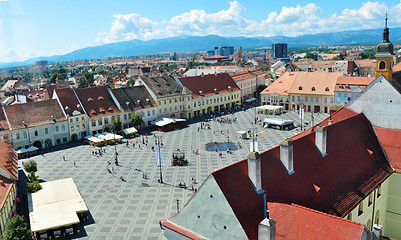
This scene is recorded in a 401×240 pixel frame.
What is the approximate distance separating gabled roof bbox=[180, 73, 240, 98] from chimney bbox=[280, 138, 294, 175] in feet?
226

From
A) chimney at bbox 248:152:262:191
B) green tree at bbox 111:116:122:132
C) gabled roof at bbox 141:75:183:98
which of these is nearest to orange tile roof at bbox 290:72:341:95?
gabled roof at bbox 141:75:183:98

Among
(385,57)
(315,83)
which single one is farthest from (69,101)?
(315,83)

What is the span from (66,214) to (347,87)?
71978 millimetres

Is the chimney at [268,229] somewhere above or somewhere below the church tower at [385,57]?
below

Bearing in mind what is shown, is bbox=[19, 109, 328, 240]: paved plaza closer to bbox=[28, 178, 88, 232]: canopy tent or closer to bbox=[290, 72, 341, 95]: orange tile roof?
bbox=[28, 178, 88, 232]: canopy tent

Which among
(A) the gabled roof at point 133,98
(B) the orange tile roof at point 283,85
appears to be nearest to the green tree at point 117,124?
(A) the gabled roof at point 133,98

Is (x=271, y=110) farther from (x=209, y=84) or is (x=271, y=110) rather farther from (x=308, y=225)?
(x=308, y=225)

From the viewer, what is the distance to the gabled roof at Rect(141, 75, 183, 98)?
86500 millimetres

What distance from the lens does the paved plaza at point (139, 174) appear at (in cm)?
3591

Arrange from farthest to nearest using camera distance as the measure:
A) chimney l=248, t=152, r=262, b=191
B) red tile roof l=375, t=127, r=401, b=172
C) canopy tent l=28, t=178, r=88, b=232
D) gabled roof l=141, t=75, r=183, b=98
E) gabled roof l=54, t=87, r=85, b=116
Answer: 1. gabled roof l=141, t=75, r=183, b=98
2. gabled roof l=54, t=87, r=85, b=116
3. canopy tent l=28, t=178, r=88, b=232
4. red tile roof l=375, t=127, r=401, b=172
5. chimney l=248, t=152, r=262, b=191

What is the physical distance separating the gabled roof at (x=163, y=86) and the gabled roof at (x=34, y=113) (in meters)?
23.9

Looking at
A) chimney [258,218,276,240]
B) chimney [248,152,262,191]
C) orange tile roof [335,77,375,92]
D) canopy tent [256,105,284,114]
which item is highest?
orange tile roof [335,77,375,92]

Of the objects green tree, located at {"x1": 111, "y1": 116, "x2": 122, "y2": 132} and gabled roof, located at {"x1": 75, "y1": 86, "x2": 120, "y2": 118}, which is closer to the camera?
green tree, located at {"x1": 111, "y1": 116, "x2": 122, "y2": 132}

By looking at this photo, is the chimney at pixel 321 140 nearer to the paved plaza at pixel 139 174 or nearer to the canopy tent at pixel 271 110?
the paved plaza at pixel 139 174
